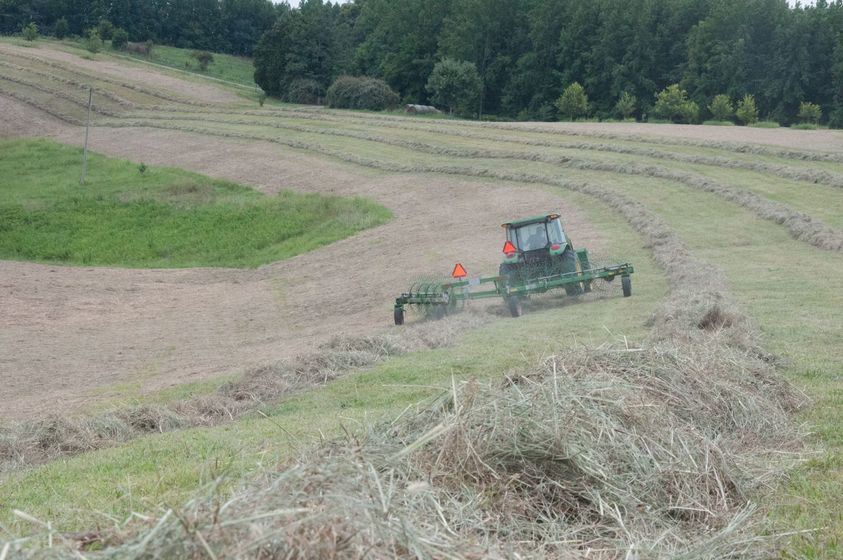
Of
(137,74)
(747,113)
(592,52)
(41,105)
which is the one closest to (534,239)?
(747,113)

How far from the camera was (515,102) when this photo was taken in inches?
3760

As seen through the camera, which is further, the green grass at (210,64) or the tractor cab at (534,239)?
the green grass at (210,64)

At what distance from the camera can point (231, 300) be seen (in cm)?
2892

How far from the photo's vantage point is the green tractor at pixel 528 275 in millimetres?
20609

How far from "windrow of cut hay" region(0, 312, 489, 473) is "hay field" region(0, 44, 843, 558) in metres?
0.15

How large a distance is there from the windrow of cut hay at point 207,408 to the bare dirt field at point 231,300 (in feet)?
7.51

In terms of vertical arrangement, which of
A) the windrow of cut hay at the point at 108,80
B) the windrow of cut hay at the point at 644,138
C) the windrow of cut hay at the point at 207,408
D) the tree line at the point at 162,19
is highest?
the tree line at the point at 162,19

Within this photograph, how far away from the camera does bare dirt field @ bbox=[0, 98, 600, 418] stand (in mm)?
18953

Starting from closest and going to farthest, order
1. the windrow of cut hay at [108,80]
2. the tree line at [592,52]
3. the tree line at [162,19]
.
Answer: the windrow of cut hay at [108,80] → the tree line at [592,52] → the tree line at [162,19]

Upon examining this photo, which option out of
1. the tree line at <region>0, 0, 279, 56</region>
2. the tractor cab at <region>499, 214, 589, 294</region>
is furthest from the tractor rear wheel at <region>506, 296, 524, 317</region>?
the tree line at <region>0, 0, 279, 56</region>

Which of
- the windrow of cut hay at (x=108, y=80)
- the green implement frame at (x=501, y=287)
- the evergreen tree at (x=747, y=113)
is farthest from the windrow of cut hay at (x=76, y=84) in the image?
the green implement frame at (x=501, y=287)

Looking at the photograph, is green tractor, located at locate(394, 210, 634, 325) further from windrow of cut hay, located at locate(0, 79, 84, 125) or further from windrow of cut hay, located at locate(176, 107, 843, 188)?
windrow of cut hay, located at locate(0, 79, 84, 125)

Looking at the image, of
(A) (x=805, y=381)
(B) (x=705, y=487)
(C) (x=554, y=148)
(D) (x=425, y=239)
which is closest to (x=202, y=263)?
(D) (x=425, y=239)

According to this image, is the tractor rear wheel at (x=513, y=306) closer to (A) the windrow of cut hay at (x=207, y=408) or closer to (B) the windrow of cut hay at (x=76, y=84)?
(A) the windrow of cut hay at (x=207, y=408)
